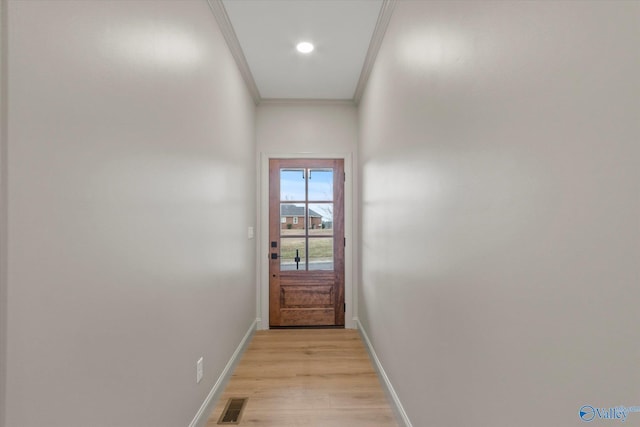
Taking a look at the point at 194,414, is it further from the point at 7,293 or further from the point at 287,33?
the point at 287,33

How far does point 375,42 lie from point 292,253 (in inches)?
92.5

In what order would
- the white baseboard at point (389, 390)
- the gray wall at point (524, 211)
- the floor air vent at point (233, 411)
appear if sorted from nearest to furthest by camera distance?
the gray wall at point (524, 211) → the white baseboard at point (389, 390) → the floor air vent at point (233, 411)

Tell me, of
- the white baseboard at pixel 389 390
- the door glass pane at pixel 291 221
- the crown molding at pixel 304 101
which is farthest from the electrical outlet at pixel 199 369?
the crown molding at pixel 304 101

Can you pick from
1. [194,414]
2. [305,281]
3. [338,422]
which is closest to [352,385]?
[338,422]

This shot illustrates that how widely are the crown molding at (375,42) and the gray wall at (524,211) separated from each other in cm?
58

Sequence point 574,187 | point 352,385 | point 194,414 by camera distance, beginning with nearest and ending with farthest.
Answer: point 574,187, point 194,414, point 352,385

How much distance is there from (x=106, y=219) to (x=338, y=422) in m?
1.81

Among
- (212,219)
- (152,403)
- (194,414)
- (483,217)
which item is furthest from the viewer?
(212,219)

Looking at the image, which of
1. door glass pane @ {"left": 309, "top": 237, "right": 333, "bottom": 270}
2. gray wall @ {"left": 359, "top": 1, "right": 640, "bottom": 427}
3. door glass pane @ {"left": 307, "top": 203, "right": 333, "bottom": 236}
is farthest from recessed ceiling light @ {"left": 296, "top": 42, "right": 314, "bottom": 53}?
door glass pane @ {"left": 309, "top": 237, "right": 333, "bottom": 270}

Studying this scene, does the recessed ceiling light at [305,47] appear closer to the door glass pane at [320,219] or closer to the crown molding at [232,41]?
the crown molding at [232,41]

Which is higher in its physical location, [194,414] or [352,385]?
[194,414]

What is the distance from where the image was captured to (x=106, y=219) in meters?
1.03

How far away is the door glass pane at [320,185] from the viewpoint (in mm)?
3752

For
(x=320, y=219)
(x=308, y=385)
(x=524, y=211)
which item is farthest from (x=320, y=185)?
(x=524, y=211)
